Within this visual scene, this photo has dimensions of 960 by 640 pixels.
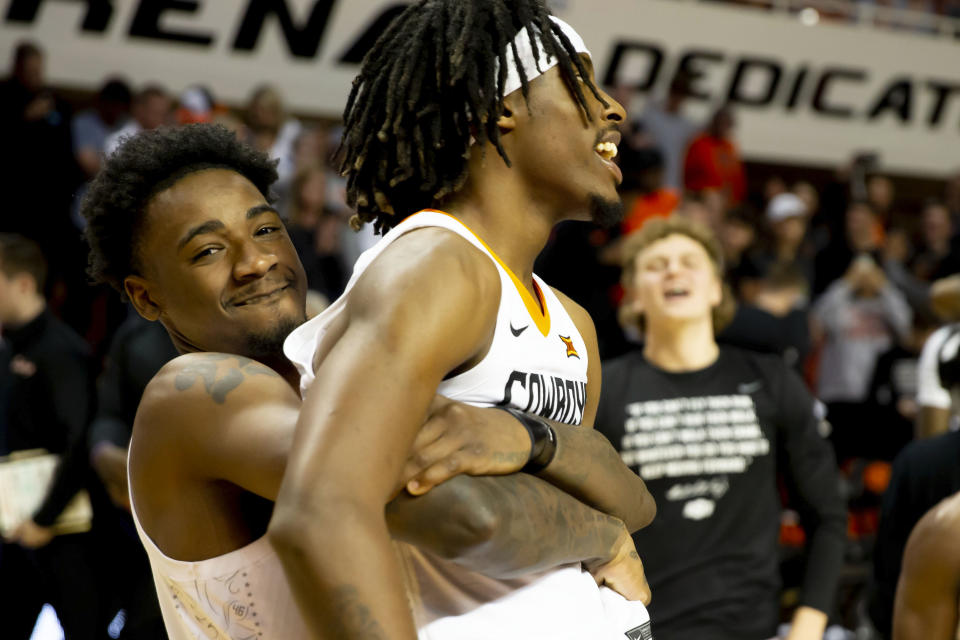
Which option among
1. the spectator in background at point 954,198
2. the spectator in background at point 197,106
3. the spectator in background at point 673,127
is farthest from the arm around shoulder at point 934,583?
the spectator in background at point 954,198

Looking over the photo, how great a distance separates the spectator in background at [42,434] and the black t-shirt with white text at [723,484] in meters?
2.24

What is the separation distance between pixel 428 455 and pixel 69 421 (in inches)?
141

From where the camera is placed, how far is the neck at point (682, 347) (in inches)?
154

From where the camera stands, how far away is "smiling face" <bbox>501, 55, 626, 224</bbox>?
196cm

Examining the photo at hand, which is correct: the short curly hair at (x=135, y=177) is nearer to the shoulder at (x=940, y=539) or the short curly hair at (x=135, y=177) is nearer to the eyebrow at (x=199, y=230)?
the eyebrow at (x=199, y=230)

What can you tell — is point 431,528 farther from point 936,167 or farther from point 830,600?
point 936,167

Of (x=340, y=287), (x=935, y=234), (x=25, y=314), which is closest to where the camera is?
(x=25, y=314)

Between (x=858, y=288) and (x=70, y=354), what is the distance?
225 inches

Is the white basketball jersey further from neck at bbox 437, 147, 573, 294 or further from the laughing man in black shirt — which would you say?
the laughing man in black shirt

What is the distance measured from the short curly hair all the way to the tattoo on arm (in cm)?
44

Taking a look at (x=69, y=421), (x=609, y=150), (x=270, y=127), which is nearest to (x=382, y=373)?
(x=609, y=150)

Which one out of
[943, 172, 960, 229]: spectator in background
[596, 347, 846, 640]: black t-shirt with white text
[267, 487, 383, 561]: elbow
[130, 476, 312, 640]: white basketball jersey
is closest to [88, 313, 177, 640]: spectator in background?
[596, 347, 846, 640]: black t-shirt with white text

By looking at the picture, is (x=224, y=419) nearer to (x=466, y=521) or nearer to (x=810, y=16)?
(x=466, y=521)

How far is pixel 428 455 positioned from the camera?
1560 mm
